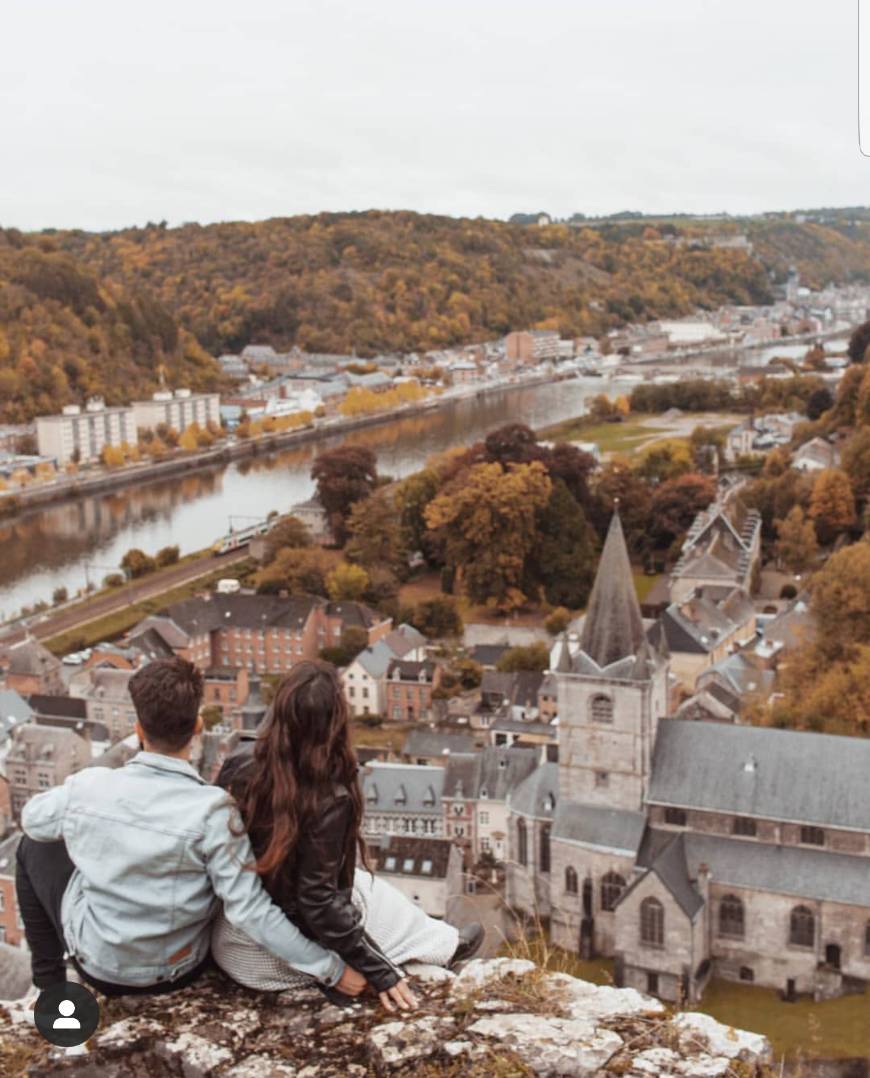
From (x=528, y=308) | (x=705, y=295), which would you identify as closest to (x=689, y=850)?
(x=528, y=308)

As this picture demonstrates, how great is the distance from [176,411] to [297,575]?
3220 centimetres

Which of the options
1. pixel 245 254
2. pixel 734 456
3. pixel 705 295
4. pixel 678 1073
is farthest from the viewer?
pixel 705 295

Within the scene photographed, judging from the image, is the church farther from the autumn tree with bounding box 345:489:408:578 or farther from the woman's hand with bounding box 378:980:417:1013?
the autumn tree with bounding box 345:489:408:578

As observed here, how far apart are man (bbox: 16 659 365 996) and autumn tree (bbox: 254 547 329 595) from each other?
881 inches

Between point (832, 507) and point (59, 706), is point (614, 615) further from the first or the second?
point (832, 507)

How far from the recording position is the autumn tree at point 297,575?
985 inches

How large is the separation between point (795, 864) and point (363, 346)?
74757 millimetres

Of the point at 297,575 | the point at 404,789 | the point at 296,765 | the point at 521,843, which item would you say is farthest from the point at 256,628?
the point at 296,765

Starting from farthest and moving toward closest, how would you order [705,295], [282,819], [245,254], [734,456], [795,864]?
[705,295], [245,254], [734,456], [795,864], [282,819]

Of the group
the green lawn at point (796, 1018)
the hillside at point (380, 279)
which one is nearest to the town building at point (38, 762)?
the green lawn at point (796, 1018)

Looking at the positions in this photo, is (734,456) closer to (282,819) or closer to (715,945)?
(715,945)

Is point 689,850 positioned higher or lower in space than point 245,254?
lower

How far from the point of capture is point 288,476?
4472cm

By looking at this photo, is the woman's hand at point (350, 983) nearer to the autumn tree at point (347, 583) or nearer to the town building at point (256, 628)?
the town building at point (256, 628)
